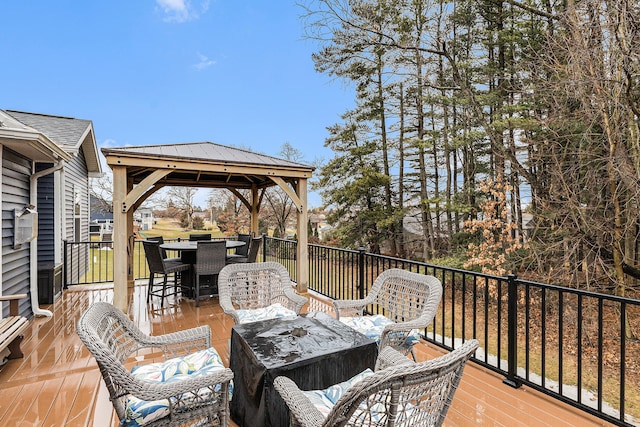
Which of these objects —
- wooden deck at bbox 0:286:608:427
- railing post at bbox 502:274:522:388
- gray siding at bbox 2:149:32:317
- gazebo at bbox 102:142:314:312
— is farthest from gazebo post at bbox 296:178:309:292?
gray siding at bbox 2:149:32:317

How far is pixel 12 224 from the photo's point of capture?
405cm

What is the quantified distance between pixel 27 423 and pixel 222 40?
52.3 ft

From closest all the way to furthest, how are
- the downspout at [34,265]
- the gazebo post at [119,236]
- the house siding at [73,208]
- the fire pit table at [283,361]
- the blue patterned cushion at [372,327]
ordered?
the fire pit table at [283,361], the blue patterned cushion at [372,327], the gazebo post at [119,236], the downspout at [34,265], the house siding at [73,208]

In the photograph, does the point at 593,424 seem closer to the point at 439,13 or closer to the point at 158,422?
the point at 158,422

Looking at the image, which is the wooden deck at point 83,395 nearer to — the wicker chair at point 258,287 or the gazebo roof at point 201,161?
the wicker chair at point 258,287

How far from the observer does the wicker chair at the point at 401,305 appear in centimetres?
236

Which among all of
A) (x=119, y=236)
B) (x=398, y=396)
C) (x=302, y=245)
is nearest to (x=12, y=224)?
(x=119, y=236)

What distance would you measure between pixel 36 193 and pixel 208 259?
2.79m

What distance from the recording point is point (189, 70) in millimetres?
16547

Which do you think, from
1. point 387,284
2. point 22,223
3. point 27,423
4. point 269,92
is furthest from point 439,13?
point 269,92

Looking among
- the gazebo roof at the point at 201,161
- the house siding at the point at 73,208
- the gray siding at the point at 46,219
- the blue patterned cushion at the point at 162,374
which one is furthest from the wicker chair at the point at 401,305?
the house siding at the point at 73,208

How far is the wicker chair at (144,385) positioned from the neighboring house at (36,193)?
2.86 meters

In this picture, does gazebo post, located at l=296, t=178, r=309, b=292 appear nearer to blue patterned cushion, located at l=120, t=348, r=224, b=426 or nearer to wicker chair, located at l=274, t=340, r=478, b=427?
blue patterned cushion, located at l=120, t=348, r=224, b=426

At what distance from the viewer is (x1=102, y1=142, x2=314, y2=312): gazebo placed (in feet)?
13.8
